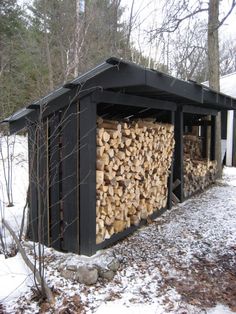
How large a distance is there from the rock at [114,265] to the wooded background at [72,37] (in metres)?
7.53

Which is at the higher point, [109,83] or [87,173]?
[109,83]

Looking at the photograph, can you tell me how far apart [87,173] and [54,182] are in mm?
497

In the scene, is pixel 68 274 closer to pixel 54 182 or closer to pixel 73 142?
pixel 54 182

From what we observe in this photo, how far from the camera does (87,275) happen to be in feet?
11.2

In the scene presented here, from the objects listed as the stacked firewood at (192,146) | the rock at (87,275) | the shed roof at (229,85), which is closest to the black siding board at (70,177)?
the rock at (87,275)

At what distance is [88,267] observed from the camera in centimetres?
348

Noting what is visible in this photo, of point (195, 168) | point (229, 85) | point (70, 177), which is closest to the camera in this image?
point (70, 177)

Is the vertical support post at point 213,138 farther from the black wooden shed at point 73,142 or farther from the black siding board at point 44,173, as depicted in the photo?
the black siding board at point 44,173

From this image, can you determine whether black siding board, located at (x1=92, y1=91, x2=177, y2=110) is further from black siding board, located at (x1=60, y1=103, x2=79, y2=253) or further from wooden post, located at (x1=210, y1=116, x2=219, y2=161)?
wooden post, located at (x1=210, y1=116, x2=219, y2=161)

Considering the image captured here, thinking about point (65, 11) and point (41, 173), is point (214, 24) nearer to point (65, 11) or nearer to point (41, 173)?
point (65, 11)

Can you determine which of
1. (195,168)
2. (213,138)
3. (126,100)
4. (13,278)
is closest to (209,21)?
(213,138)

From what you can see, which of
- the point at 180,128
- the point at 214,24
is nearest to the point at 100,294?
the point at 180,128

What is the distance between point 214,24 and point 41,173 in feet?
25.7

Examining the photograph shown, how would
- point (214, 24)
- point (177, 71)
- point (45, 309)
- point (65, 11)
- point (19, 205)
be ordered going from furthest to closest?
point (177, 71) → point (65, 11) → point (214, 24) → point (19, 205) → point (45, 309)
